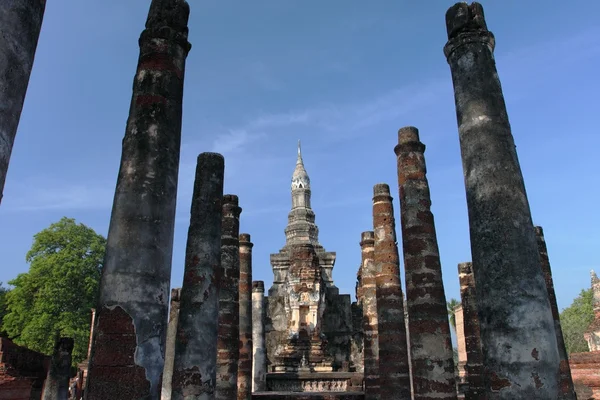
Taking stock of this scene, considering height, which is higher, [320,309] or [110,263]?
[320,309]

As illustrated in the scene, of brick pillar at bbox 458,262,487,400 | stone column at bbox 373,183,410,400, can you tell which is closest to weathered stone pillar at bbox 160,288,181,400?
stone column at bbox 373,183,410,400

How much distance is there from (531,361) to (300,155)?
4568 cm

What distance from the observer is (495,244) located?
4848 millimetres

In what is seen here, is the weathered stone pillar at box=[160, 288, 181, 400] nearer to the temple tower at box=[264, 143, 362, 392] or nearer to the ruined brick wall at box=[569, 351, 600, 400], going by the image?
the temple tower at box=[264, 143, 362, 392]

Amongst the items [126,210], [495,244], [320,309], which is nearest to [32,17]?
[126,210]

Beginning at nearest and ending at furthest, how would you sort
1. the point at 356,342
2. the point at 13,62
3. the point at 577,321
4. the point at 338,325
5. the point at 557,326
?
the point at 13,62 < the point at 557,326 < the point at 356,342 < the point at 338,325 < the point at 577,321

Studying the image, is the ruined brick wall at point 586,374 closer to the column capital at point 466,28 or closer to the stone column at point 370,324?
the stone column at point 370,324

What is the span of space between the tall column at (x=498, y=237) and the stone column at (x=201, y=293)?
488 centimetres

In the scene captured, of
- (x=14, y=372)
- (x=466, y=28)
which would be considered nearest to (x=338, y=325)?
(x=14, y=372)

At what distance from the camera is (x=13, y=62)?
124 inches

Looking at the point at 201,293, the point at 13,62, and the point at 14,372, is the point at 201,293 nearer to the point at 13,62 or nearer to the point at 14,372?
the point at 14,372

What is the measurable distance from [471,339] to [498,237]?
993 centimetres

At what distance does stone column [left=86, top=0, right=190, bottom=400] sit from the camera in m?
4.99

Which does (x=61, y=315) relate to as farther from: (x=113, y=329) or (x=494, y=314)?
(x=494, y=314)
